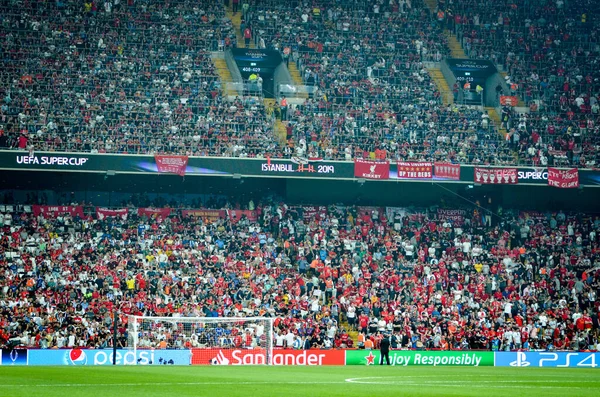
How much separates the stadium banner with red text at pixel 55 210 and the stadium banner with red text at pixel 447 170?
17.9m

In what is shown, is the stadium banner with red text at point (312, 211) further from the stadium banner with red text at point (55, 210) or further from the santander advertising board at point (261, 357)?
the santander advertising board at point (261, 357)

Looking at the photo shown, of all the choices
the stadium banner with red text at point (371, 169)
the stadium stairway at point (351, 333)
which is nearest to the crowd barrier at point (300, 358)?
the stadium stairway at point (351, 333)

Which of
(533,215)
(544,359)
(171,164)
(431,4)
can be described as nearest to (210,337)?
(171,164)

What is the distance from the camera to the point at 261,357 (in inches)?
1526

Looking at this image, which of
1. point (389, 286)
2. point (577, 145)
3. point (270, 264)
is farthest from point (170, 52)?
point (577, 145)

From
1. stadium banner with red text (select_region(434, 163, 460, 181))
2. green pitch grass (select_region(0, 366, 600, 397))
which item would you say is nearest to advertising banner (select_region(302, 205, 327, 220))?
stadium banner with red text (select_region(434, 163, 460, 181))

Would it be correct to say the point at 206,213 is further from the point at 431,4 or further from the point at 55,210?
the point at 431,4

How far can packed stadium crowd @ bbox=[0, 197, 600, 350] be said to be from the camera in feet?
136

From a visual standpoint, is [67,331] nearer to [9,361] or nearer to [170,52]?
[9,361]

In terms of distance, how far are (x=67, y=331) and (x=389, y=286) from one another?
14876 millimetres

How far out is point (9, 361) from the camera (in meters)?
36.2

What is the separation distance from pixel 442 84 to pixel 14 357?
31.8m

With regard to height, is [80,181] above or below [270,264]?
above

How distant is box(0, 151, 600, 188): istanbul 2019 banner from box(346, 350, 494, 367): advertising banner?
11.8m
